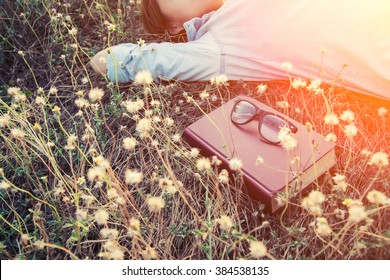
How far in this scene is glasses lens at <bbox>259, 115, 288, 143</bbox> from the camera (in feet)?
5.71

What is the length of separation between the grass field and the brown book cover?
7cm

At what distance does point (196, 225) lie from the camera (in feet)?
5.60

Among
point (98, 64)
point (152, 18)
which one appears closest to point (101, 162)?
point (98, 64)

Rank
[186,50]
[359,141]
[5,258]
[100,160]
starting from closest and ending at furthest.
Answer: [100,160]
[5,258]
[359,141]
[186,50]

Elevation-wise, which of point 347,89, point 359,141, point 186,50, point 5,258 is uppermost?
point 186,50

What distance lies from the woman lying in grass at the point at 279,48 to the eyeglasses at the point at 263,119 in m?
0.23

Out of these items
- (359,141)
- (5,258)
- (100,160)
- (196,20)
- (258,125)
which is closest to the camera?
(100,160)

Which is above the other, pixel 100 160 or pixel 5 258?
pixel 100 160

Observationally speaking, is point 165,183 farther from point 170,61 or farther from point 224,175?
point 170,61

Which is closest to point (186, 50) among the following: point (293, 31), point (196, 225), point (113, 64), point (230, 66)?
point (230, 66)

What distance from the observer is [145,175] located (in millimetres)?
1981

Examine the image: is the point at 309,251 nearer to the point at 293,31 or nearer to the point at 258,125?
the point at 258,125

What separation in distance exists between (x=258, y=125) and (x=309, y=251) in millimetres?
583

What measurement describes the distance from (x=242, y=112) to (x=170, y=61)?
0.56 meters
